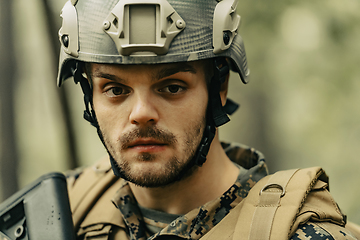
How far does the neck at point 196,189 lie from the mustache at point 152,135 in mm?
393

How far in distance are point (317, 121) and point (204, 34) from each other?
3904 millimetres

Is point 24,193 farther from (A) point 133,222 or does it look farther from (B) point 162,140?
(B) point 162,140

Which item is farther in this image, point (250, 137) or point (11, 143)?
point (250, 137)

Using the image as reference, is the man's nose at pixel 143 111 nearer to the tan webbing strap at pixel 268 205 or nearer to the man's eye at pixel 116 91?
the man's eye at pixel 116 91

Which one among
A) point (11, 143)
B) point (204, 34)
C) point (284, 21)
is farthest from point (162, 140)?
point (284, 21)

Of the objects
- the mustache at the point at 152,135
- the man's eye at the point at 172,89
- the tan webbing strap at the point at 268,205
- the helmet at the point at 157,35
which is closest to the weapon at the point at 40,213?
the helmet at the point at 157,35

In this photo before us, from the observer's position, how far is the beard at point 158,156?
6.89 feet

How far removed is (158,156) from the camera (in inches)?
83.7

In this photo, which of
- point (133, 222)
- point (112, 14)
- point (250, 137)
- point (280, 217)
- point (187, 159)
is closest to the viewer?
point (280, 217)

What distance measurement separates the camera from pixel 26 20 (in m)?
5.36

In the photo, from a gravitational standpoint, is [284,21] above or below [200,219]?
above

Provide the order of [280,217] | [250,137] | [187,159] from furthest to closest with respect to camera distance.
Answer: [250,137], [187,159], [280,217]

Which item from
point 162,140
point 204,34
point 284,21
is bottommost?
point 162,140

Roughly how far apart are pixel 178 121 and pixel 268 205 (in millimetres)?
671
